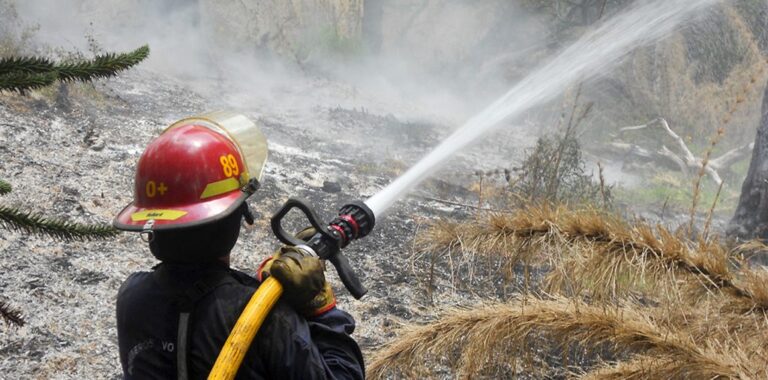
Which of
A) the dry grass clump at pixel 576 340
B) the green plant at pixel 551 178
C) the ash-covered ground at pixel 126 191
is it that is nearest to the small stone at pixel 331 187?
the ash-covered ground at pixel 126 191

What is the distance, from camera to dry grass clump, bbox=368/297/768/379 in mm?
1937

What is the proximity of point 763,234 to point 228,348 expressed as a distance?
5.64m

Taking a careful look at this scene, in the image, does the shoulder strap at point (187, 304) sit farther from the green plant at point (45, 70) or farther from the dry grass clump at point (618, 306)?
the dry grass clump at point (618, 306)

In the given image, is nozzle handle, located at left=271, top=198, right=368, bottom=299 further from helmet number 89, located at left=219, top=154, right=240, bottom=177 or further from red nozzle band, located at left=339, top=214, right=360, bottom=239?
helmet number 89, located at left=219, top=154, right=240, bottom=177

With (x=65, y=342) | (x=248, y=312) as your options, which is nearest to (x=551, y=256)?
(x=248, y=312)

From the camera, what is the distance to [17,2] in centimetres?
1040

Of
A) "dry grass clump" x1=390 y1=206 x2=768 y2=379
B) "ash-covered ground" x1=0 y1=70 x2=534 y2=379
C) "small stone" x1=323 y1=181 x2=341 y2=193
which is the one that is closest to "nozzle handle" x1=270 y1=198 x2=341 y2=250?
"dry grass clump" x1=390 y1=206 x2=768 y2=379

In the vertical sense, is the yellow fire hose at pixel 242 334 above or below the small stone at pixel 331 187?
above

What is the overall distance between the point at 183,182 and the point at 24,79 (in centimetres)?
47

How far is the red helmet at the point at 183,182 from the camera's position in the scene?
1715 mm

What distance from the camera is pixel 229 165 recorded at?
1814mm

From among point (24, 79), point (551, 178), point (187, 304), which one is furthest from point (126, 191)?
point (24, 79)

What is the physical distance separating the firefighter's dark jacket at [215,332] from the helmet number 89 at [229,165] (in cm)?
27

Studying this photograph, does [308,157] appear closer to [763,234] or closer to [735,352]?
[763,234]
